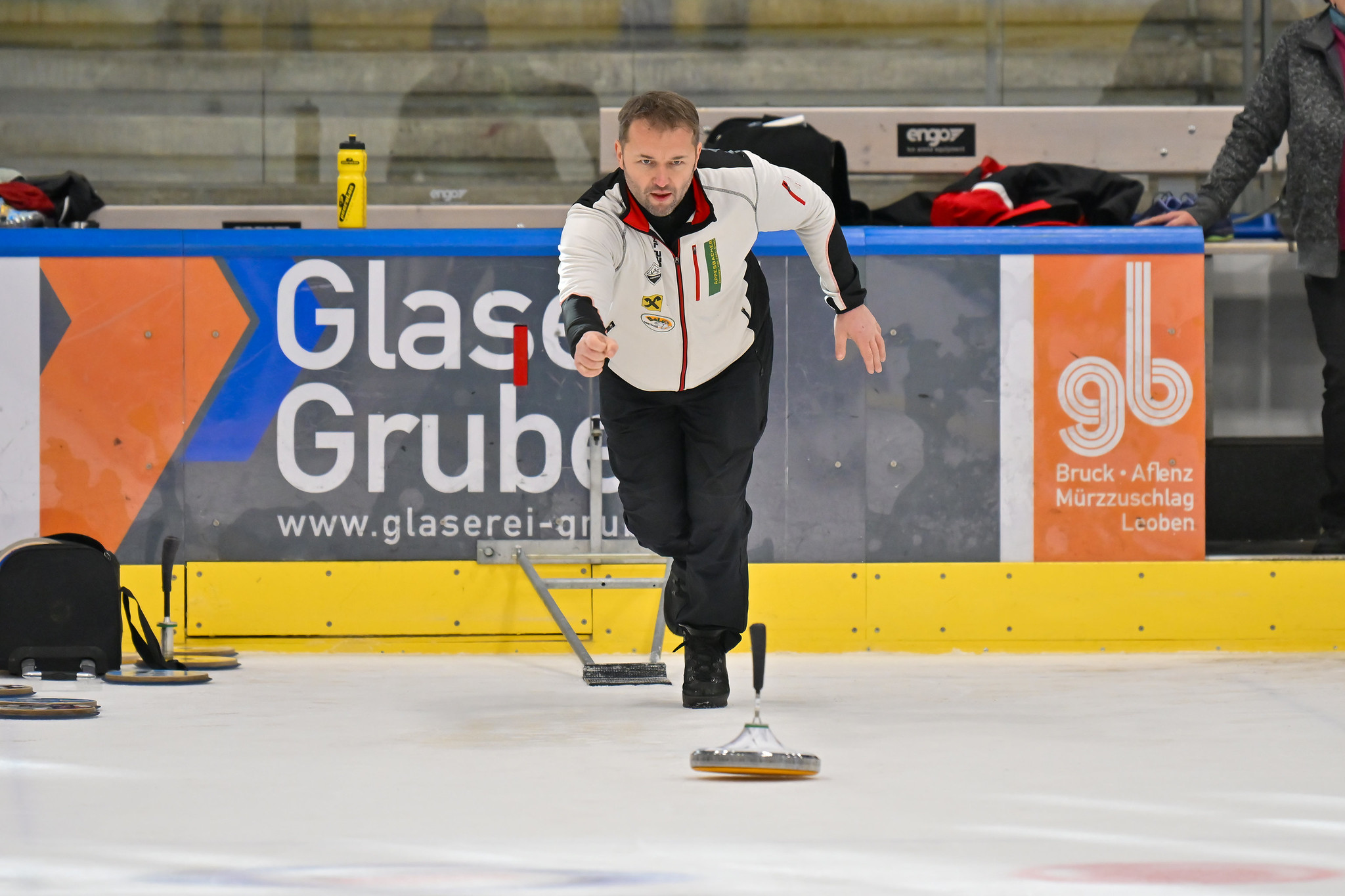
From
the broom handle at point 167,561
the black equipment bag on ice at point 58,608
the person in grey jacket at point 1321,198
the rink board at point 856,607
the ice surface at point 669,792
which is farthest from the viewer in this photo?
the person in grey jacket at point 1321,198

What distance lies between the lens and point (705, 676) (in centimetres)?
368

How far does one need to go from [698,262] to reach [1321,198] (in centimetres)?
259

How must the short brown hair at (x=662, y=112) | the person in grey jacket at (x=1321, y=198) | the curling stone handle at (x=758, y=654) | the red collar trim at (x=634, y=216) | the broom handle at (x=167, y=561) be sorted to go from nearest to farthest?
the curling stone handle at (x=758, y=654), the short brown hair at (x=662, y=112), the red collar trim at (x=634, y=216), the broom handle at (x=167, y=561), the person in grey jacket at (x=1321, y=198)

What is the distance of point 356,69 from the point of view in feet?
22.1

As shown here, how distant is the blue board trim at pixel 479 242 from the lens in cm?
489

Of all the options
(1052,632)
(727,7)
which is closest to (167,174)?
(727,7)

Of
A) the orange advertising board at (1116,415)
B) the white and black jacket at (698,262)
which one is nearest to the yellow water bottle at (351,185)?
the white and black jacket at (698,262)

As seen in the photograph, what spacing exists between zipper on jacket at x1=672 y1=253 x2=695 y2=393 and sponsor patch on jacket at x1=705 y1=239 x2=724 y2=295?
0.04 metres

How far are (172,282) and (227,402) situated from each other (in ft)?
1.45

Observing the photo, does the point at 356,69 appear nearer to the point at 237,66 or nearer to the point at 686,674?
the point at 237,66

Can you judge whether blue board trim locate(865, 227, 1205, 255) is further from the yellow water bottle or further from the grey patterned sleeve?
the yellow water bottle

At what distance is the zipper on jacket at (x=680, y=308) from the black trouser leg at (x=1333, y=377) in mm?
2563

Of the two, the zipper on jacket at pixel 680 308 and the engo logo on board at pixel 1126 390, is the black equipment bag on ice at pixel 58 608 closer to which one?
the zipper on jacket at pixel 680 308

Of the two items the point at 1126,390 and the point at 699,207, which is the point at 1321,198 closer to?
the point at 1126,390
